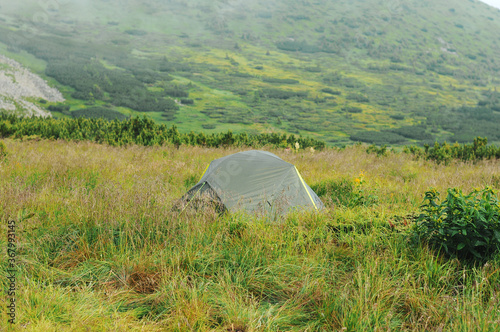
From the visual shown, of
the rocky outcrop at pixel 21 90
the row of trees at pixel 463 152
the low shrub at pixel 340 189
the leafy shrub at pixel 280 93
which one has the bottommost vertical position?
the rocky outcrop at pixel 21 90

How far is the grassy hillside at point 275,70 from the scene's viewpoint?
7362 centimetres

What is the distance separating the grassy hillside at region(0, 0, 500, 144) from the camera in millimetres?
73625

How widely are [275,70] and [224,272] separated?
13122 centimetres

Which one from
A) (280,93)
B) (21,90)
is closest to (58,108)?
(21,90)

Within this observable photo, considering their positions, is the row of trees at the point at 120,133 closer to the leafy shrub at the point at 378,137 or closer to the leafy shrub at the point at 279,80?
the leafy shrub at the point at 378,137

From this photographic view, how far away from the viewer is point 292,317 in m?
2.91

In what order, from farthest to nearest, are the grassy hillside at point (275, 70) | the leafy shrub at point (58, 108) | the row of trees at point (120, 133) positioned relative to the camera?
1. the grassy hillside at point (275, 70)
2. the leafy shrub at point (58, 108)
3. the row of trees at point (120, 133)

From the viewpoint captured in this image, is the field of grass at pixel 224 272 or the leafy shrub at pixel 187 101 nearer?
the field of grass at pixel 224 272

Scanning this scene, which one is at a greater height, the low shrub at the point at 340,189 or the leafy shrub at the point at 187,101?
the low shrub at the point at 340,189

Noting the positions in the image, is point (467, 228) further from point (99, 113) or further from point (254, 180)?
point (99, 113)

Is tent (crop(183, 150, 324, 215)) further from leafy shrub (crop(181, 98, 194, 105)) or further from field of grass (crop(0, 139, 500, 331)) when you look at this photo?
leafy shrub (crop(181, 98, 194, 105))

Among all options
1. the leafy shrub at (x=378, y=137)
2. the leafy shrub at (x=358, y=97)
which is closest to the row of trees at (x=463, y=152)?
the leafy shrub at (x=378, y=137)

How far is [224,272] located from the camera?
131 inches

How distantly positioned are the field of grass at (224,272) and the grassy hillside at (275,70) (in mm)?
54973
